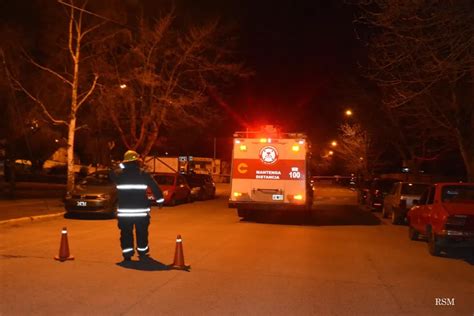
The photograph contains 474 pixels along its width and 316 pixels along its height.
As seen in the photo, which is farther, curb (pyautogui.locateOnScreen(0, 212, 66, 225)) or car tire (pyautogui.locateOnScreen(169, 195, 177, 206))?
car tire (pyautogui.locateOnScreen(169, 195, 177, 206))

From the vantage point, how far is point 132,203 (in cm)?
1007

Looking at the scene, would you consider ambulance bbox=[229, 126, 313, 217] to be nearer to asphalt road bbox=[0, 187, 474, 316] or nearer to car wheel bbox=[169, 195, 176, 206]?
asphalt road bbox=[0, 187, 474, 316]

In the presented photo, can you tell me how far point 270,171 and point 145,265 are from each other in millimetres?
9773

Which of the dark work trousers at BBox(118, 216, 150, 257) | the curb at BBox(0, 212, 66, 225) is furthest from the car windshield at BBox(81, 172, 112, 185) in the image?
the dark work trousers at BBox(118, 216, 150, 257)

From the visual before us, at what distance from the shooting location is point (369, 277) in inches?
401

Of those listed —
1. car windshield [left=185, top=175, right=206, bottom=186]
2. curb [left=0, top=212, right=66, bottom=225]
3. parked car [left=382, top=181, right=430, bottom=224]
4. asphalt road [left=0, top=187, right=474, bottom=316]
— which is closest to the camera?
asphalt road [left=0, top=187, right=474, bottom=316]

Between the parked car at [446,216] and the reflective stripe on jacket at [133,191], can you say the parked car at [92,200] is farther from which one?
the parked car at [446,216]

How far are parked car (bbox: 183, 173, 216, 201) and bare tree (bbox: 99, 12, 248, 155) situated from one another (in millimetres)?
3236

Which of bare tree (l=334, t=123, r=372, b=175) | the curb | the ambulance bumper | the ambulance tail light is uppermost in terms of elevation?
bare tree (l=334, t=123, r=372, b=175)

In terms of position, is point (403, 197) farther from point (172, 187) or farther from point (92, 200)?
point (172, 187)

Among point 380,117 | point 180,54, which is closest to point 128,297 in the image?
point 180,54

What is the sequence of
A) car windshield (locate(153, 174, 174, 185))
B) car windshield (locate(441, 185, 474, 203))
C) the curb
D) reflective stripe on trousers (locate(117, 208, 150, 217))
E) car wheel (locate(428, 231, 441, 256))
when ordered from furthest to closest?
car windshield (locate(153, 174, 174, 185))
the curb
car windshield (locate(441, 185, 474, 203))
car wheel (locate(428, 231, 441, 256))
reflective stripe on trousers (locate(117, 208, 150, 217))

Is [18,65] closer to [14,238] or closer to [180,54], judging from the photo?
[180,54]

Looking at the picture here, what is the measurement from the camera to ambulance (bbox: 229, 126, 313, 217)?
1944 centimetres
